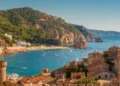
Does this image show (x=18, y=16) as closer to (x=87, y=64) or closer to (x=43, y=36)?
(x=43, y=36)

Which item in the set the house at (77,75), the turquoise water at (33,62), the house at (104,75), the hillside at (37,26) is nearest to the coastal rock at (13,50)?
the turquoise water at (33,62)

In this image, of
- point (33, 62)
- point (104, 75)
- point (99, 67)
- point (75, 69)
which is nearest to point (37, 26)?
point (33, 62)

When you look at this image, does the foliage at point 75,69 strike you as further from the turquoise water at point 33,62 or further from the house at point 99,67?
the turquoise water at point 33,62

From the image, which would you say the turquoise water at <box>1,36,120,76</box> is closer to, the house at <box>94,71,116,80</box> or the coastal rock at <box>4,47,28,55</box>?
the coastal rock at <box>4,47,28,55</box>

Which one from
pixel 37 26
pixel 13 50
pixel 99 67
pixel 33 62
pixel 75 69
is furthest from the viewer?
pixel 37 26

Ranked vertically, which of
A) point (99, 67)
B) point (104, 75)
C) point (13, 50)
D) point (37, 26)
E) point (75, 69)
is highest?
point (37, 26)

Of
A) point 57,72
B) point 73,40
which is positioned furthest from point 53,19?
point 57,72

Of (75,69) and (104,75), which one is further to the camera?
(75,69)

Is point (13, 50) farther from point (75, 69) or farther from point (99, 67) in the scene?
point (99, 67)
